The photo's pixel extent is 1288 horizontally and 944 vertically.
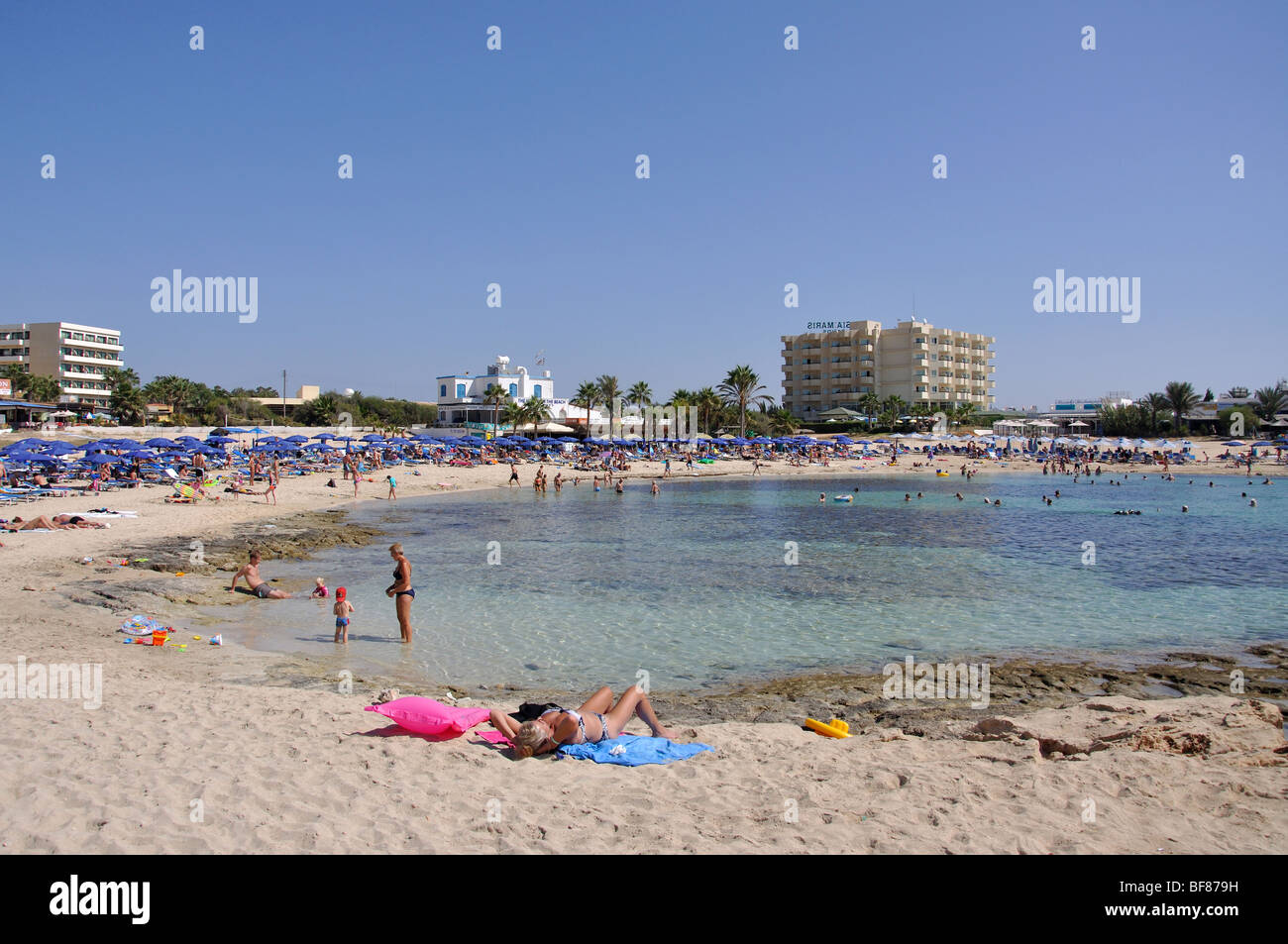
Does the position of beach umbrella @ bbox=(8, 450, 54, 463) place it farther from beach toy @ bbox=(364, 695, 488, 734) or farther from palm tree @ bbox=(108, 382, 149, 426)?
palm tree @ bbox=(108, 382, 149, 426)

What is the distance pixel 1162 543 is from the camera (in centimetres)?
2344

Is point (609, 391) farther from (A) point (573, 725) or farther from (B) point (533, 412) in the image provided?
(A) point (573, 725)

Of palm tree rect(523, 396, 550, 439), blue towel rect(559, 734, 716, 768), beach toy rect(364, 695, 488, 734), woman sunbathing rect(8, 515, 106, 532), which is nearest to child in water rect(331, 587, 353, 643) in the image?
beach toy rect(364, 695, 488, 734)

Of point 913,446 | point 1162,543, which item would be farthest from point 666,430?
point 1162,543

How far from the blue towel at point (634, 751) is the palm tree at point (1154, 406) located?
311 feet

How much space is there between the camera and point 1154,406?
83.8 meters

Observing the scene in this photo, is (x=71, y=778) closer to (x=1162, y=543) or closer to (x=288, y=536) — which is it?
(x=288, y=536)

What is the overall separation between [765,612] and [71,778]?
34.5ft

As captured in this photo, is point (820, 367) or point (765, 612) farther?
point (820, 367)

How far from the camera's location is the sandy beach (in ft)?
14.1

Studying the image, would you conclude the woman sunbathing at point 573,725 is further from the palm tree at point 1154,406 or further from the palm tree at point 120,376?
the palm tree at point 1154,406

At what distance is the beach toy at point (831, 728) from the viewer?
22.7 feet

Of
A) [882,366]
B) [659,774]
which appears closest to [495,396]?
[882,366]

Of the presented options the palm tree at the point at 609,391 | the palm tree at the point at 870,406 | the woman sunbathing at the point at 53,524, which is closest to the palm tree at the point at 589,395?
the palm tree at the point at 609,391
